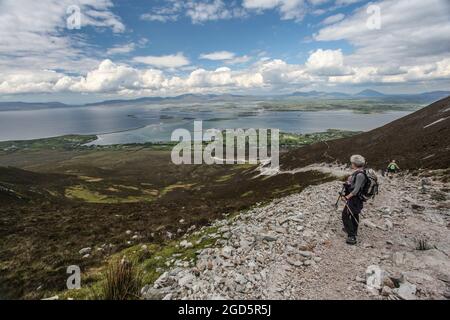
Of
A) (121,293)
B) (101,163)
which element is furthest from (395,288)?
(101,163)

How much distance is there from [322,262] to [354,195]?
2.47 m

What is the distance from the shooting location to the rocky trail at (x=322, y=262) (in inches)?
274

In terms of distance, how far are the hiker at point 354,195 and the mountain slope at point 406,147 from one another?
17.7 m

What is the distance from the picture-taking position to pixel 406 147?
36.5 m

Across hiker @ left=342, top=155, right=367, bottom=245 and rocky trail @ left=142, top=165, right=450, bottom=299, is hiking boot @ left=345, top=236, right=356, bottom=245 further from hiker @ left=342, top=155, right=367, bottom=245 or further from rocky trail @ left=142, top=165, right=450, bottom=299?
rocky trail @ left=142, top=165, right=450, bottom=299

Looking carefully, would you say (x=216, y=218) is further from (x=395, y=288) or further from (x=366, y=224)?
(x=395, y=288)

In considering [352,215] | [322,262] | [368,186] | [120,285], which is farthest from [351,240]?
[120,285]

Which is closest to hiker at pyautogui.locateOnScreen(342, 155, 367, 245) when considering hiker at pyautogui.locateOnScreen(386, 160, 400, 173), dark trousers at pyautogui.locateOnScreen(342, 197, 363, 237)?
dark trousers at pyautogui.locateOnScreen(342, 197, 363, 237)

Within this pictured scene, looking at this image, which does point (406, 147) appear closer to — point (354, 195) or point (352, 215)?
point (352, 215)

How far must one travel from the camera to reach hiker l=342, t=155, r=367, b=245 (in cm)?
892

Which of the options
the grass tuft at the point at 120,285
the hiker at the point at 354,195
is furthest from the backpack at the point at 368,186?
the grass tuft at the point at 120,285

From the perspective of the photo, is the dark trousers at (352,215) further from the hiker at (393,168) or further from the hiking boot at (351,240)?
the hiker at (393,168)

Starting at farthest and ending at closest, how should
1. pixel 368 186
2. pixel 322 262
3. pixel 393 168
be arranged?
pixel 393 168 → pixel 368 186 → pixel 322 262

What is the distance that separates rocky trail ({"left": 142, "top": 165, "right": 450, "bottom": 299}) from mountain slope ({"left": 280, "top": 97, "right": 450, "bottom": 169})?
1578 centimetres
